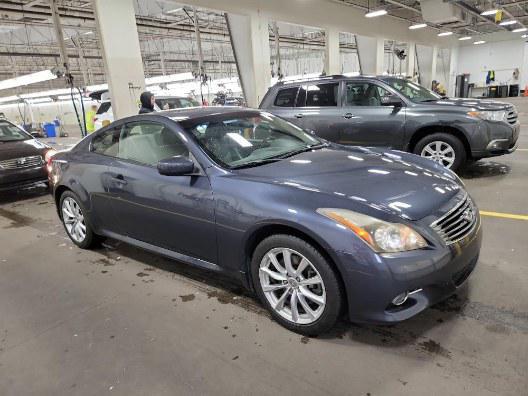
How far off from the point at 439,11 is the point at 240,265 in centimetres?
1608

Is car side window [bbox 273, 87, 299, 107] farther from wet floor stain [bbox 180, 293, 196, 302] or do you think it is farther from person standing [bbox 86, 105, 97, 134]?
person standing [bbox 86, 105, 97, 134]

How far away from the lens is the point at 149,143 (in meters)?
3.23

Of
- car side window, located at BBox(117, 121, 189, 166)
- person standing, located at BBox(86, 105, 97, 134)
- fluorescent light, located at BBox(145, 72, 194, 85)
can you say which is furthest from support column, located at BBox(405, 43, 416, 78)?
car side window, located at BBox(117, 121, 189, 166)

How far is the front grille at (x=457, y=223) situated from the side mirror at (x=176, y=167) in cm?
157

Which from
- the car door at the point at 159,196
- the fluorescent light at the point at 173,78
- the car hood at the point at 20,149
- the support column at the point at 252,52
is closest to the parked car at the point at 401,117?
Answer: the car door at the point at 159,196

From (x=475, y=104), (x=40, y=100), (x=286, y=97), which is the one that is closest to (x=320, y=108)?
(x=286, y=97)

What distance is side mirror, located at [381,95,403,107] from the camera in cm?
581

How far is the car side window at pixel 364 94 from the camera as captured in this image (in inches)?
238

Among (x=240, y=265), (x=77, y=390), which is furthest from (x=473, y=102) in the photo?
(x=77, y=390)

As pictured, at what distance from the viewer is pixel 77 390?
2072mm

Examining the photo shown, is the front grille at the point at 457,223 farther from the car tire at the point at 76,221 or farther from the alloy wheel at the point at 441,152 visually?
the alloy wheel at the point at 441,152

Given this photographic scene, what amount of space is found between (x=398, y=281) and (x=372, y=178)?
73 cm

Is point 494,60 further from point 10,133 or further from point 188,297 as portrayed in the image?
point 188,297

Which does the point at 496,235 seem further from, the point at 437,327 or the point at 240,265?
the point at 240,265
